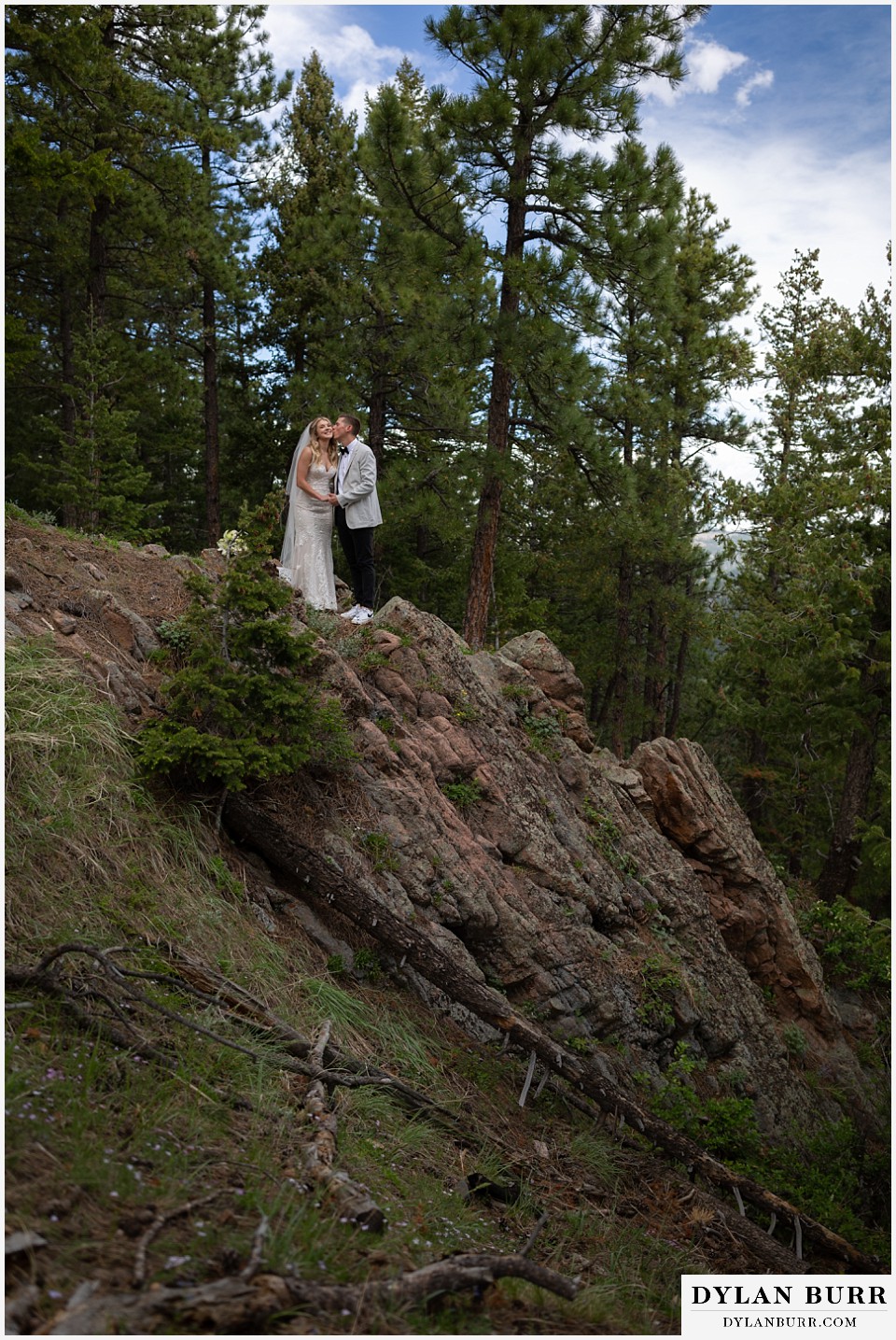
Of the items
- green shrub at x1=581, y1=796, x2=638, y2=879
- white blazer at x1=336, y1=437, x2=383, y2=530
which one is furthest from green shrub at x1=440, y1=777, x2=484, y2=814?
white blazer at x1=336, y1=437, x2=383, y2=530

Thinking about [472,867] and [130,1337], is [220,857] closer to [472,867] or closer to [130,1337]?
[472,867]

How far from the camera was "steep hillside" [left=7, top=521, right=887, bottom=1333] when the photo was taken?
120 inches

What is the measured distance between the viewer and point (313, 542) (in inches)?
374

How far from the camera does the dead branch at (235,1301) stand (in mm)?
2465

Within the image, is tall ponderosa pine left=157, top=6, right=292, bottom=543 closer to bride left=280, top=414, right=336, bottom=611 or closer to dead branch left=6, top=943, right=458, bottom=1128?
bride left=280, top=414, right=336, bottom=611

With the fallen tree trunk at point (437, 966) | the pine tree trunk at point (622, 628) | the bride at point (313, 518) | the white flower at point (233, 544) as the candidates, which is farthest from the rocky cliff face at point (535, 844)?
the pine tree trunk at point (622, 628)

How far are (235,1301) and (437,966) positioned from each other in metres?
3.30

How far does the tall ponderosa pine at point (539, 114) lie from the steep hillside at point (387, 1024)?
16.3 ft

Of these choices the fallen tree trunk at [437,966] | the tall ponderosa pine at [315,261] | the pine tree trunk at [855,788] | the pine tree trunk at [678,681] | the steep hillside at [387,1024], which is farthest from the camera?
the pine tree trunk at [678,681]

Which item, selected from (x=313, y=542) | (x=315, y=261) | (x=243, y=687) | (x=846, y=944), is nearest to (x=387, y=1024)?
(x=243, y=687)

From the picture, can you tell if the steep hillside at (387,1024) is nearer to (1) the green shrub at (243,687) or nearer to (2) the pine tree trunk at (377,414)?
(1) the green shrub at (243,687)

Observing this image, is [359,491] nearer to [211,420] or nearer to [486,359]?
[486,359]

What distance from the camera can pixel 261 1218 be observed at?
9.93 feet

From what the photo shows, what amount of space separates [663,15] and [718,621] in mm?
9038
